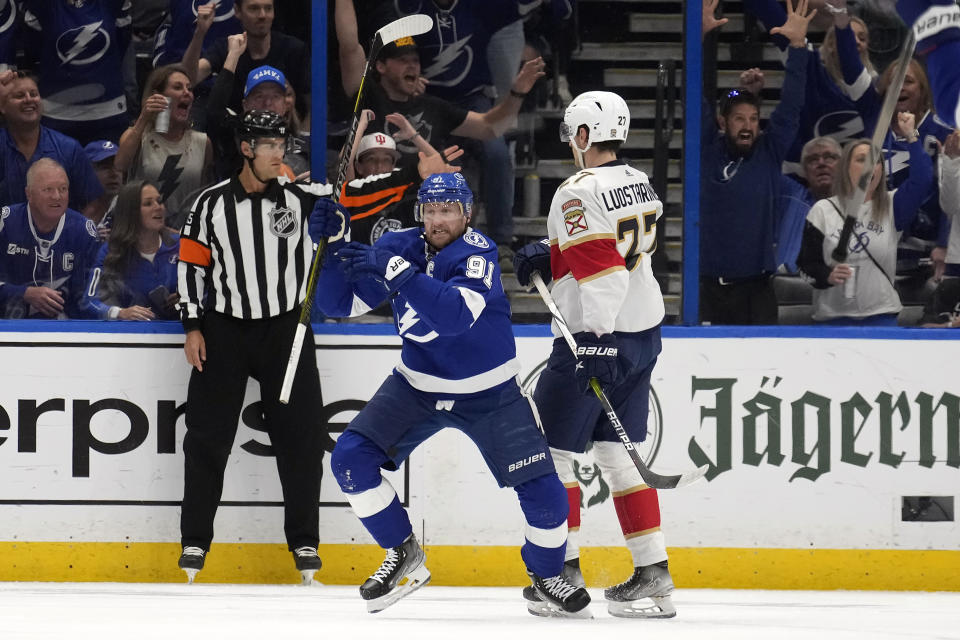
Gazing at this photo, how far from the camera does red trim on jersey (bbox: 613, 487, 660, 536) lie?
155 inches

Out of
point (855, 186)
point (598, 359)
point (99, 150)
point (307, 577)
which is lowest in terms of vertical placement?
point (307, 577)

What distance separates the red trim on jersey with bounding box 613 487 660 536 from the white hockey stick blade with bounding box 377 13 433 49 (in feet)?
4.79

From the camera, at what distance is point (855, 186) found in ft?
16.1

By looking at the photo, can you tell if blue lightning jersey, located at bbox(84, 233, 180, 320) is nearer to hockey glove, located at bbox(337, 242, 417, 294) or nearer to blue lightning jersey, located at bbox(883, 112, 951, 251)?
hockey glove, located at bbox(337, 242, 417, 294)

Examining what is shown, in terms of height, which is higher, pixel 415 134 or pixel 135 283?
pixel 415 134

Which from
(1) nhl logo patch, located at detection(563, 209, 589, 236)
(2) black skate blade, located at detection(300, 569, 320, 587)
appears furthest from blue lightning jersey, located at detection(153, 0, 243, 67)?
(2) black skate blade, located at detection(300, 569, 320, 587)

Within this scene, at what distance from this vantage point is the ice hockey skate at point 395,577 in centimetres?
373

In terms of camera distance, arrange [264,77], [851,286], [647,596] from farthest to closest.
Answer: [851,286]
[264,77]
[647,596]

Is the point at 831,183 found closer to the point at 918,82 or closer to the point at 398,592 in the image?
the point at 918,82

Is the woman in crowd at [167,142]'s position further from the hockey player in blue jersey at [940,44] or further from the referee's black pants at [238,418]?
the hockey player in blue jersey at [940,44]

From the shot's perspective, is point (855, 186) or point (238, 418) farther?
point (855, 186)

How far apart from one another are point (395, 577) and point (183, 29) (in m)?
2.13

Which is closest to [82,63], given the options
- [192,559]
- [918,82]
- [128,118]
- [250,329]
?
[128,118]

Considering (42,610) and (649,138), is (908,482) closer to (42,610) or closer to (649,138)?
(649,138)
